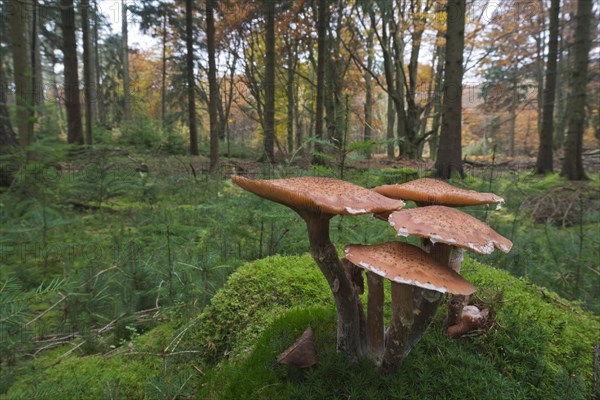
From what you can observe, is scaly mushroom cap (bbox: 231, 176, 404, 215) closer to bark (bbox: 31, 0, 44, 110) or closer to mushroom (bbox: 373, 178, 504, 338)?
mushroom (bbox: 373, 178, 504, 338)

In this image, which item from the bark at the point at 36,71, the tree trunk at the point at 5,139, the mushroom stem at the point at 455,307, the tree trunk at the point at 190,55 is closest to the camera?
the mushroom stem at the point at 455,307

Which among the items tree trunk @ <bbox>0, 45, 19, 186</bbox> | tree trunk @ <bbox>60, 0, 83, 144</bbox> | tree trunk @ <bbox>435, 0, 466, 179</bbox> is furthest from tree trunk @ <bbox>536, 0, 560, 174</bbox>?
tree trunk @ <bbox>60, 0, 83, 144</bbox>

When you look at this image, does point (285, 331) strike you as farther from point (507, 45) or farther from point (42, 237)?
point (507, 45)

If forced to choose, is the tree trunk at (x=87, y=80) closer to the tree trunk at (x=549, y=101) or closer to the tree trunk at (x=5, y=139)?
the tree trunk at (x=5, y=139)

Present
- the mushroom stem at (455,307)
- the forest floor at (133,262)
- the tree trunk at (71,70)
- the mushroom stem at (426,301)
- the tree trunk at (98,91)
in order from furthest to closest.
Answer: the tree trunk at (98,91) → the tree trunk at (71,70) → the forest floor at (133,262) → the mushroom stem at (455,307) → the mushroom stem at (426,301)

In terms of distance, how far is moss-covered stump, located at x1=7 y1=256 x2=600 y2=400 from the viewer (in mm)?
1731

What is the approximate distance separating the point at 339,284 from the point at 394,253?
0.42 m

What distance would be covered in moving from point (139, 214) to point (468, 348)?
544cm

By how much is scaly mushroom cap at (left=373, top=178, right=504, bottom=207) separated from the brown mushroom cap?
32 cm

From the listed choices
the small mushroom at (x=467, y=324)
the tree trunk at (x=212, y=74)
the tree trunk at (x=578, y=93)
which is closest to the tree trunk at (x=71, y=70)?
the tree trunk at (x=212, y=74)

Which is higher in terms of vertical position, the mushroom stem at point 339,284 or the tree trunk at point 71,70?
the tree trunk at point 71,70

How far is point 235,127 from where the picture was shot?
157 feet

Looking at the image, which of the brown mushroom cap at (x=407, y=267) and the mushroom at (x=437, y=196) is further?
the mushroom at (x=437, y=196)

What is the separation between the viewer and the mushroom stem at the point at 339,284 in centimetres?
170
